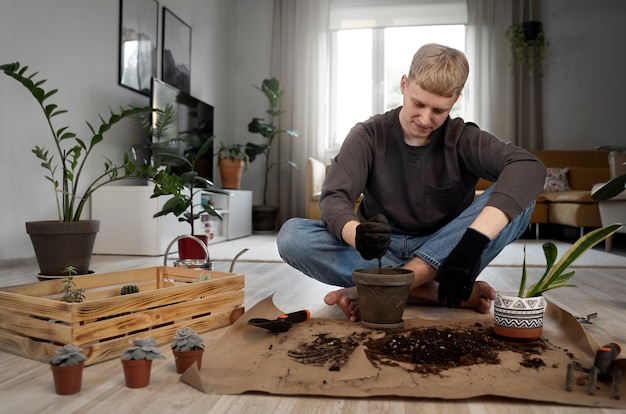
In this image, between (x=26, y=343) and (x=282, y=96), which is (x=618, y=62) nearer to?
(x=282, y=96)

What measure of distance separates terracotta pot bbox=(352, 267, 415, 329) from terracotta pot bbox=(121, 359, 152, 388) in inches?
21.9

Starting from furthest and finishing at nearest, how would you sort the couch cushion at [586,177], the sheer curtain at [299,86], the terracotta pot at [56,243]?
the sheer curtain at [299,86] → the couch cushion at [586,177] → the terracotta pot at [56,243]

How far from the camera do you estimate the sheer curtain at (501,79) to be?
5.80m

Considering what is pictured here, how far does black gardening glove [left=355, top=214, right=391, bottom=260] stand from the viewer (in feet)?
4.28

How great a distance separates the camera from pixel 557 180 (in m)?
5.16

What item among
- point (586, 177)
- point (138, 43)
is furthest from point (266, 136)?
point (586, 177)

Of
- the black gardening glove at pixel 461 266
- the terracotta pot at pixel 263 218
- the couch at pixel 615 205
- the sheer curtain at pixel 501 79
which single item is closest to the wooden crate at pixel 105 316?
the black gardening glove at pixel 461 266

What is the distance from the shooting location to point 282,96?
6.20 metres

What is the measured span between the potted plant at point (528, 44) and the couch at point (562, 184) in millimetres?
985

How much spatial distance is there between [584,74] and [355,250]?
5.10 m

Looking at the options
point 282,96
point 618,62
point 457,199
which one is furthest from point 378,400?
point 618,62

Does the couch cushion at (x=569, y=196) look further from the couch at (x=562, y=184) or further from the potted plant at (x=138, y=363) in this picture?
the potted plant at (x=138, y=363)

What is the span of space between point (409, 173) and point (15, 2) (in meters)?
2.44

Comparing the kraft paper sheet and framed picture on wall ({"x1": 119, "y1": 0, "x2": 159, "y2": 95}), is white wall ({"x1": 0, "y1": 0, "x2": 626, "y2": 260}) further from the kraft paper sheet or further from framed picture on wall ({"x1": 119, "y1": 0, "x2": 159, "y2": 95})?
the kraft paper sheet
